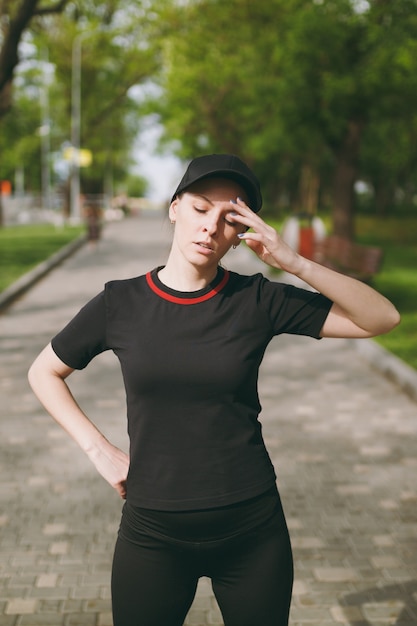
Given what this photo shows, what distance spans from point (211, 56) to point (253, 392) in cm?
3576

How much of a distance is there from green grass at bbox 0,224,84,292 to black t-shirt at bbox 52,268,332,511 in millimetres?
13892

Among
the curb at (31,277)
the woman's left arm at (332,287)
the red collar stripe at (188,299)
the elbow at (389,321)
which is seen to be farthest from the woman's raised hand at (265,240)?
the curb at (31,277)

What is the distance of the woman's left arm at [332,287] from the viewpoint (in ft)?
7.03

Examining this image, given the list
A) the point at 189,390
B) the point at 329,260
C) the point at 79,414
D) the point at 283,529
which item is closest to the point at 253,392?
the point at 189,390

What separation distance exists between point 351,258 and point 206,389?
1346cm

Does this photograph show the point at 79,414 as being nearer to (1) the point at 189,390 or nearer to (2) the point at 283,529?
(1) the point at 189,390

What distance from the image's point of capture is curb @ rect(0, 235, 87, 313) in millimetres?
14627

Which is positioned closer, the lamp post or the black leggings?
the black leggings

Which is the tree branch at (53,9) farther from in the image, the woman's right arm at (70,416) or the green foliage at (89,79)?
the woman's right arm at (70,416)

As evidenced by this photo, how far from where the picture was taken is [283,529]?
234 cm

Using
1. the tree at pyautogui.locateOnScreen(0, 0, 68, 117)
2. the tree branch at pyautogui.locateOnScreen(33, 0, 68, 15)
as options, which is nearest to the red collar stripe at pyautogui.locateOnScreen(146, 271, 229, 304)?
the tree at pyautogui.locateOnScreen(0, 0, 68, 117)

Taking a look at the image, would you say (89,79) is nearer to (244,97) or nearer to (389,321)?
(244,97)

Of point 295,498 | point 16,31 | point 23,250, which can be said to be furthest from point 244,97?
point 295,498

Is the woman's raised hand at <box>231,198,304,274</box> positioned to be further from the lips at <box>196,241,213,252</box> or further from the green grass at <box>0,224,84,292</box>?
the green grass at <box>0,224,84,292</box>
